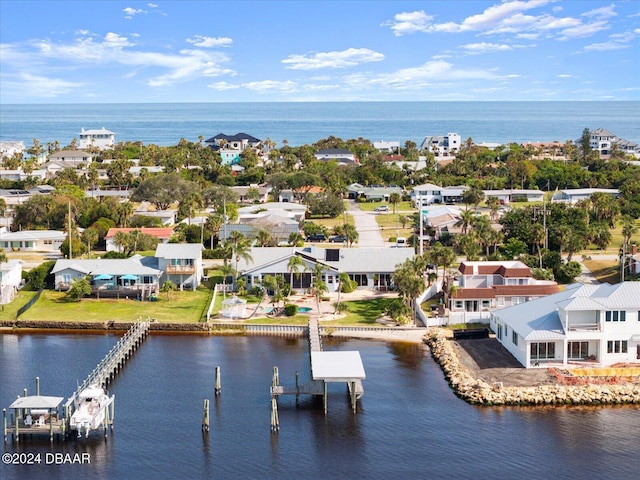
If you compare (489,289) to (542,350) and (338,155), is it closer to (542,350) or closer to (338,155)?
(542,350)

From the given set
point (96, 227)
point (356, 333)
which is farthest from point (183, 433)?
point (96, 227)

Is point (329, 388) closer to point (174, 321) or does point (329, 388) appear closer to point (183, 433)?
point (183, 433)

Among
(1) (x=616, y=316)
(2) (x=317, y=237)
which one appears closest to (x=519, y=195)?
(2) (x=317, y=237)

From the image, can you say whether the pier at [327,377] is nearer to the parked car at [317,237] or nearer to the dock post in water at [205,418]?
the dock post in water at [205,418]

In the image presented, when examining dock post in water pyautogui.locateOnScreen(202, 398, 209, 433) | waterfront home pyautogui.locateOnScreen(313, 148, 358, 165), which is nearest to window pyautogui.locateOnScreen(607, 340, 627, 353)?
dock post in water pyautogui.locateOnScreen(202, 398, 209, 433)

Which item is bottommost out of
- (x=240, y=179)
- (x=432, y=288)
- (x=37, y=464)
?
(x=37, y=464)

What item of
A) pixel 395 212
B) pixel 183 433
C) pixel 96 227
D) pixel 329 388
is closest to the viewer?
pixel 183 433

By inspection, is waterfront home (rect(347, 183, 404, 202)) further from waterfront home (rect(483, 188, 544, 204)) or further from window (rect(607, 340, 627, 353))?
window (rect(607, 340, 627, 353))
